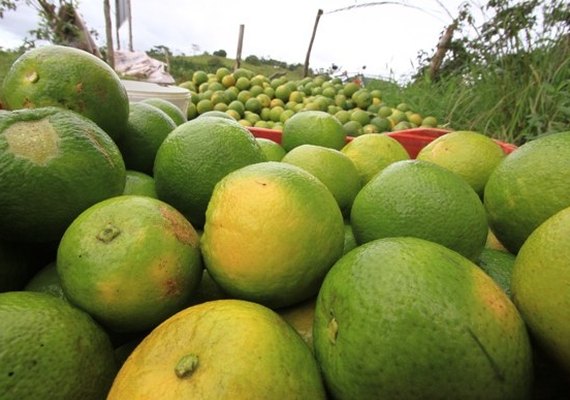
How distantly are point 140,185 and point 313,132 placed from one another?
2.77ft

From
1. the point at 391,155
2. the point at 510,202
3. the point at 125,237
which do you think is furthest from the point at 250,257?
the point at 391,155

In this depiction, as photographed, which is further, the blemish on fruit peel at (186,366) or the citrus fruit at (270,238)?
the citrus fruit at (270,238)

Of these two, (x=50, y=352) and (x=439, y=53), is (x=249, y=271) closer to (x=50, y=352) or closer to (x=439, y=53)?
(x=50, y=352)

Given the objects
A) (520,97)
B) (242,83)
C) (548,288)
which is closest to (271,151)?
(548,288)

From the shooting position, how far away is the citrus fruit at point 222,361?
0.62 metres

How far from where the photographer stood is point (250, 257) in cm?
81

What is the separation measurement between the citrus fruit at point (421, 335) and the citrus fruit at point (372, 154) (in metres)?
0.82

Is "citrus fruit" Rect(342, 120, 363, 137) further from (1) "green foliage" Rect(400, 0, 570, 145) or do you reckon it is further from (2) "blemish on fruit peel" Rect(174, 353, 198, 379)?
(2) "blemish on fruit peel" Rect(174, 353, 198, 379)

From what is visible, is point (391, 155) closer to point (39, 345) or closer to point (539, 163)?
point (539, 163)

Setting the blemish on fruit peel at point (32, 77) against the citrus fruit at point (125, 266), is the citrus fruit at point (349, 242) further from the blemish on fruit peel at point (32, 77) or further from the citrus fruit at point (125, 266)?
the blemish on fruit peel at point (32, 77)

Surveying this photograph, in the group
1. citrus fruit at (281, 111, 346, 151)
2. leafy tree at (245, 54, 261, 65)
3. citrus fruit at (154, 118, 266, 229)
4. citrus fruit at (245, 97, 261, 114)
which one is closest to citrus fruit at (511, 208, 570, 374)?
citrus fruit at (154, 118, 266, 229)

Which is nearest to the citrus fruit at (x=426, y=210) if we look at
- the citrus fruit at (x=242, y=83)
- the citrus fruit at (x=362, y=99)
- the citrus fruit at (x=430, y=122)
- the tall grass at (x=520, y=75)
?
the tall grass at (x=520, y=75)

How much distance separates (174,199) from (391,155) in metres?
0.86

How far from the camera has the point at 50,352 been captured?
2.23 ft
